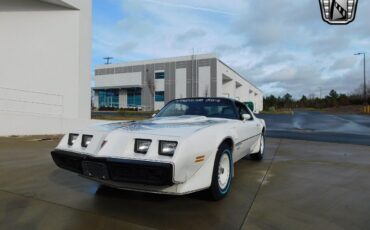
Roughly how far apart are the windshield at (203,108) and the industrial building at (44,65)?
9.03 meters

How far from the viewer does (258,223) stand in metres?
3.47

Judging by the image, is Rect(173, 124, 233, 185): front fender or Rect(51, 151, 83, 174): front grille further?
Rect(51, 151, 83, 174): front grille

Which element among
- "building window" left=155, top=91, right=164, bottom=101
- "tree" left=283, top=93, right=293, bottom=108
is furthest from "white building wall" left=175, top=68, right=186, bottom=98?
"tree" left=283, top=93, right=293, bottom=108

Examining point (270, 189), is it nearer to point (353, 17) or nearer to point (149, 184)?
point (149, 184)

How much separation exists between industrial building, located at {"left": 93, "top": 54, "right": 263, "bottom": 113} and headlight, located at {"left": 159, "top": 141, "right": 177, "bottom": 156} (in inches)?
1860

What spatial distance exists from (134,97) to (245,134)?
58375 millimetres

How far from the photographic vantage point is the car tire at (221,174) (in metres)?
4.03

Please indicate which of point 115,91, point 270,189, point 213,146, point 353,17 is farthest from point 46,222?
point 115,91

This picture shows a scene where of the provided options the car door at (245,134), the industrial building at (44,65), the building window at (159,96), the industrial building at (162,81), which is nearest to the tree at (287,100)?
the industrial building at (162,81)

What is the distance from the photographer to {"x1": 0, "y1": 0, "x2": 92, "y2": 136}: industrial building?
1378 cm

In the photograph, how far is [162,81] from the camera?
58375 mm

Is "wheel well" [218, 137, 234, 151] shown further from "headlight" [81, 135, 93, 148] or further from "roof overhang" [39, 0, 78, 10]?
"roof overhang" [39, 0, 78, 10]

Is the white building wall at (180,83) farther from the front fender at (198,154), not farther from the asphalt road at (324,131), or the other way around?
the front fender at (198,154)

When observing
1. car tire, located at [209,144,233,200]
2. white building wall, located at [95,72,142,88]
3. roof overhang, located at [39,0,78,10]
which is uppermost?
white building wall, located at [95,72,142,88]
